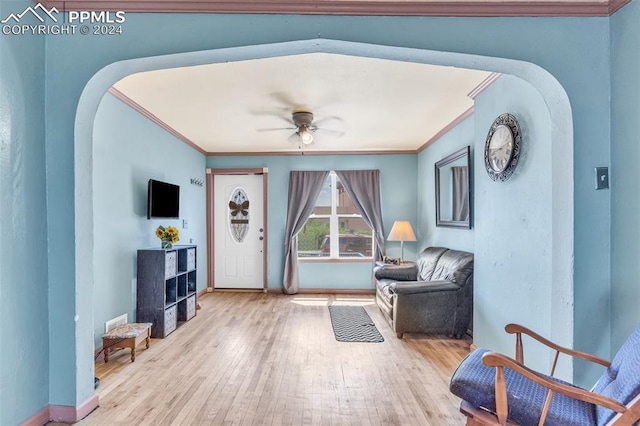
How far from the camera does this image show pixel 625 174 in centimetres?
176

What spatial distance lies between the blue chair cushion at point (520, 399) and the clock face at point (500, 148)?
63.3 inches

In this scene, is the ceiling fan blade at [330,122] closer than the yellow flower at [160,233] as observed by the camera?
No

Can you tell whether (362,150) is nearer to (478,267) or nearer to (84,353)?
(478,267)

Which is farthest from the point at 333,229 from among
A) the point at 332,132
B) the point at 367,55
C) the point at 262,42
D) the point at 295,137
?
the point at 262,42

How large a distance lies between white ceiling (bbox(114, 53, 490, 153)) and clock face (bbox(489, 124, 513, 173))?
0.52 m

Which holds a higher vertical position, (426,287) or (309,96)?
(309,96)

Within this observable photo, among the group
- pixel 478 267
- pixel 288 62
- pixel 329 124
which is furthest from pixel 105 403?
pixel 329 124

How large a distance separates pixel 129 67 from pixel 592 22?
8.97 feet

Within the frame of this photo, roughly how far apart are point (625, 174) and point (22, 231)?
3.31 metres

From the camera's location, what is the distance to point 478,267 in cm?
310

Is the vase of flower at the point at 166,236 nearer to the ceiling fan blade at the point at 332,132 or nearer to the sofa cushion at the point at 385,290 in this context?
the ceiling fan blade at the point at 332,132

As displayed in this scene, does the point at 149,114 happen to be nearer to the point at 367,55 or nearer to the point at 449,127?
the point at 367,55

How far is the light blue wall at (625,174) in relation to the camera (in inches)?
67.3

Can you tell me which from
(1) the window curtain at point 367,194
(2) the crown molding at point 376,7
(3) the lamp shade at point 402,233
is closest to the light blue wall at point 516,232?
(2) the crown molding at point 376,7
